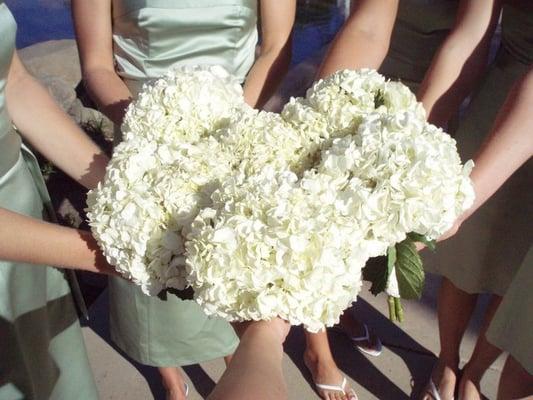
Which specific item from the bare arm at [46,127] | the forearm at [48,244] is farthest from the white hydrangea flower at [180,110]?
the bare arm at [46,127]

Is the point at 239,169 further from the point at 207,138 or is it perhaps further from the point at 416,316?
the point at 416,316

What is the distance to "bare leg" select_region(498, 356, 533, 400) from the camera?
2539 mm

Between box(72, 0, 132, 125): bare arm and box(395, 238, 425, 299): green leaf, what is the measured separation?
4.06 ft

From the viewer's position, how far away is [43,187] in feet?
7.20

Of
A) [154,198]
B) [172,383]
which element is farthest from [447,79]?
[172,383]

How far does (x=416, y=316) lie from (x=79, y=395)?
1.91 meters

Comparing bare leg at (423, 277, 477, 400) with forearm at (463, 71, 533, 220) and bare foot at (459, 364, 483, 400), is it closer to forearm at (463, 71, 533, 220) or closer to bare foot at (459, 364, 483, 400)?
bare foot at (459, 364, 483, 400)

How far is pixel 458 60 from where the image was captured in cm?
229

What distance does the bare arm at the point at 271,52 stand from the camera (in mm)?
2424

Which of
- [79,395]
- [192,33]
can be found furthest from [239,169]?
[79,395]

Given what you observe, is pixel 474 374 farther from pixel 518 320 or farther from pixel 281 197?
pixel 281 197

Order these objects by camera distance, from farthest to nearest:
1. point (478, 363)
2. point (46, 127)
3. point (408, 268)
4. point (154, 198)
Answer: point (478, 363) → point (46, 127) → point (408, 268) → point (154, 198)

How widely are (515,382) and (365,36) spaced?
5.11 ft

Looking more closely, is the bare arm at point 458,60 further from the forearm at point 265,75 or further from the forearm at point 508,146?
the forearm at point 265,75
